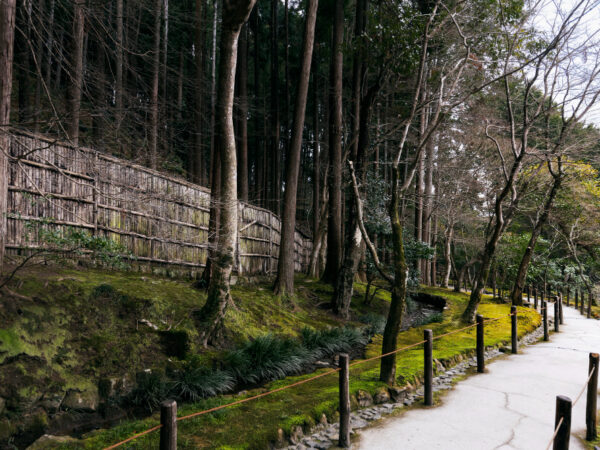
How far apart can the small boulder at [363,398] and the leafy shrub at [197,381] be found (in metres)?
2.05

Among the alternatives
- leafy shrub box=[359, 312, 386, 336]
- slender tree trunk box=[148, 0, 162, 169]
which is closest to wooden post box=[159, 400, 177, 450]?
slender tree trunk box=[148, 0, 162, 169]

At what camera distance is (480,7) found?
9.56 metres

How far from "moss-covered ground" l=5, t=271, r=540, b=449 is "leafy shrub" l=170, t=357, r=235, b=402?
0.34 m

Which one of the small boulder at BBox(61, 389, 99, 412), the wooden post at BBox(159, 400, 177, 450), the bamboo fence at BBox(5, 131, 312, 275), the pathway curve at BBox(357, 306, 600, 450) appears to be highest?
the bamboo fence at BBox(5, 131, 312, 275)

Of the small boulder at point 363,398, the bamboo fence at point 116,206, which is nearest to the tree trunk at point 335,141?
the bamboo fence at point 116,206

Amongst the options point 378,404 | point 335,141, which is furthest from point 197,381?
point 335,141

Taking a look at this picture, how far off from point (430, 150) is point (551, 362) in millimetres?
12773

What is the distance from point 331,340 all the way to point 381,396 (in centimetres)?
357

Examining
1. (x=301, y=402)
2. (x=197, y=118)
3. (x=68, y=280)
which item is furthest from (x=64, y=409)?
(x=197, y=118)

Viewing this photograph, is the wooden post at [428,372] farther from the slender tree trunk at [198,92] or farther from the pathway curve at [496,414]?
the slender tree trunk at [198,92]

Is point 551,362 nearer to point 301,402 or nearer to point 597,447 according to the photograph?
point 597,447

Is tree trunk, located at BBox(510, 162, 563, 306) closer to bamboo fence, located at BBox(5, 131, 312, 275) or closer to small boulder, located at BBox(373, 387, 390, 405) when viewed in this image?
bamboo fence, located at BBox(5, 131, 312, 275)

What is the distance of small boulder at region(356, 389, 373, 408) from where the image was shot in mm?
5195

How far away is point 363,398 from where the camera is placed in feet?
17.2
